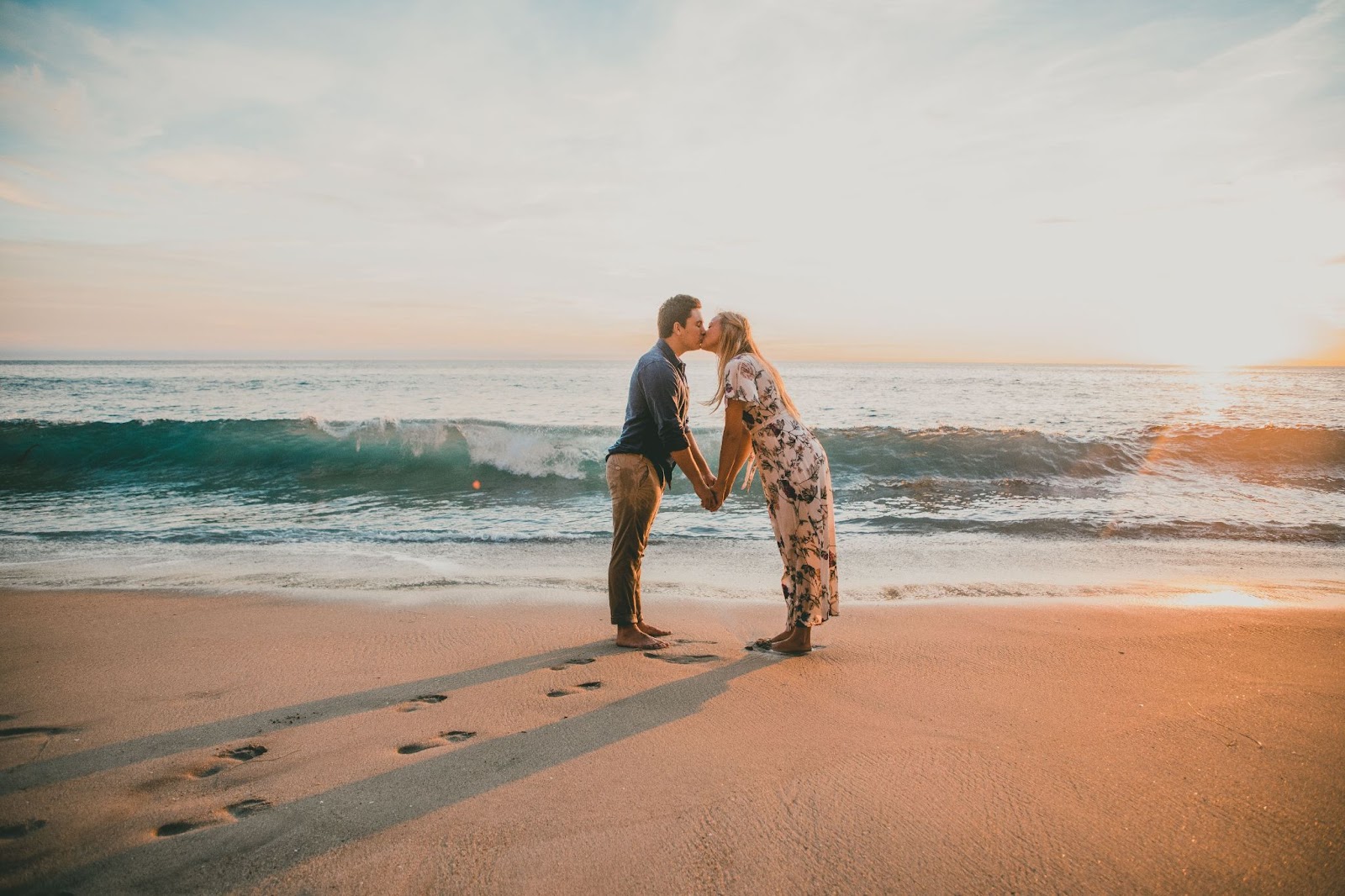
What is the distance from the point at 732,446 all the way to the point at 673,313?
90 cm

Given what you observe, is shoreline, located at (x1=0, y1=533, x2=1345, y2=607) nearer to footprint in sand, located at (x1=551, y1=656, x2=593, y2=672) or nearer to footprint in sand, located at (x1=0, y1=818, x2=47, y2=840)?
footprint in sand, located at (x1=551, y1=656, x2=593, y2=672)

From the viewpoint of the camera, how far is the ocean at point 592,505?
6.50 m

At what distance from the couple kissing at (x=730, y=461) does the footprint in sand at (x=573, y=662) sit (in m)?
0.30

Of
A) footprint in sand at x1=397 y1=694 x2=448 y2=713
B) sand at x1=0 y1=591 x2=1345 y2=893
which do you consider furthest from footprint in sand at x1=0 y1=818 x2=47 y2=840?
footprint in sand at x1=397 y1=694 x2=448 y2=713

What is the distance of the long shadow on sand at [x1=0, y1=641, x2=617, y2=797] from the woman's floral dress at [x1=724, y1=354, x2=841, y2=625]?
1481 millimetres

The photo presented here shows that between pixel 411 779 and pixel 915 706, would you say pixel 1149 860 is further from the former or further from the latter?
pixel 411 779

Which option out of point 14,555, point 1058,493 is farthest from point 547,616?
point 1058,493

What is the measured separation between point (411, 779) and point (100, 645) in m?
2.88

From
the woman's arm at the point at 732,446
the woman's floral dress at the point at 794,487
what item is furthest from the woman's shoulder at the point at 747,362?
the woman's arm at the point at 732,446

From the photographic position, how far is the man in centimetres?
427

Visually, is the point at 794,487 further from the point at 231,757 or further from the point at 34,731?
the point at 34,731

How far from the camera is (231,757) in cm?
290

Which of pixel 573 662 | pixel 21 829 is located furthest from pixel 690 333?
pixel 21 829

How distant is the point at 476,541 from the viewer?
8.05 meters
